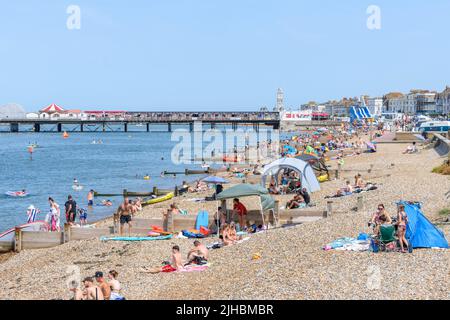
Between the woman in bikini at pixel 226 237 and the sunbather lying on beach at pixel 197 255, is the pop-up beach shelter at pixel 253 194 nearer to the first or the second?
the woman in bikini at pixel 226 237

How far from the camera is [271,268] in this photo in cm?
1166

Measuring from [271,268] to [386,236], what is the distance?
2248 mm

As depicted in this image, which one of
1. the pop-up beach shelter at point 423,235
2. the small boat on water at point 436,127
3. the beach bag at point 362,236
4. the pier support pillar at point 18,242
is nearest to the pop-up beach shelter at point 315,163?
the pier support pillar at point 18,242

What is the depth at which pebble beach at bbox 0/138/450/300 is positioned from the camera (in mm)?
10180

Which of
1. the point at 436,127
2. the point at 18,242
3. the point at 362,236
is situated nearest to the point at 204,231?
the point at 362,236

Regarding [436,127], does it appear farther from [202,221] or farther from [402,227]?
[402,227]

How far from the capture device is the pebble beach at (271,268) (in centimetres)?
1018

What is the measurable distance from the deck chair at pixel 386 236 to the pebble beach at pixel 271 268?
262mm

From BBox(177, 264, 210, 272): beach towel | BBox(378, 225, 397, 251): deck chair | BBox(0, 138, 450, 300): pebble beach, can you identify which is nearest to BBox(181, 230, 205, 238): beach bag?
BBox(0, 138, 450, 300): pebble beach

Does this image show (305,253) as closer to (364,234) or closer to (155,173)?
(364,234)

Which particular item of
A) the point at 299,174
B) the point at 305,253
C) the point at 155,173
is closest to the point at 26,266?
the point at 305,253

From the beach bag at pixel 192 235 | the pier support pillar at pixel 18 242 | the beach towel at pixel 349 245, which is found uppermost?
the beach towel at pixel 349 245

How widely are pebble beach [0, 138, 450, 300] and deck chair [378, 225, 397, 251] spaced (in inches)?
10.3
